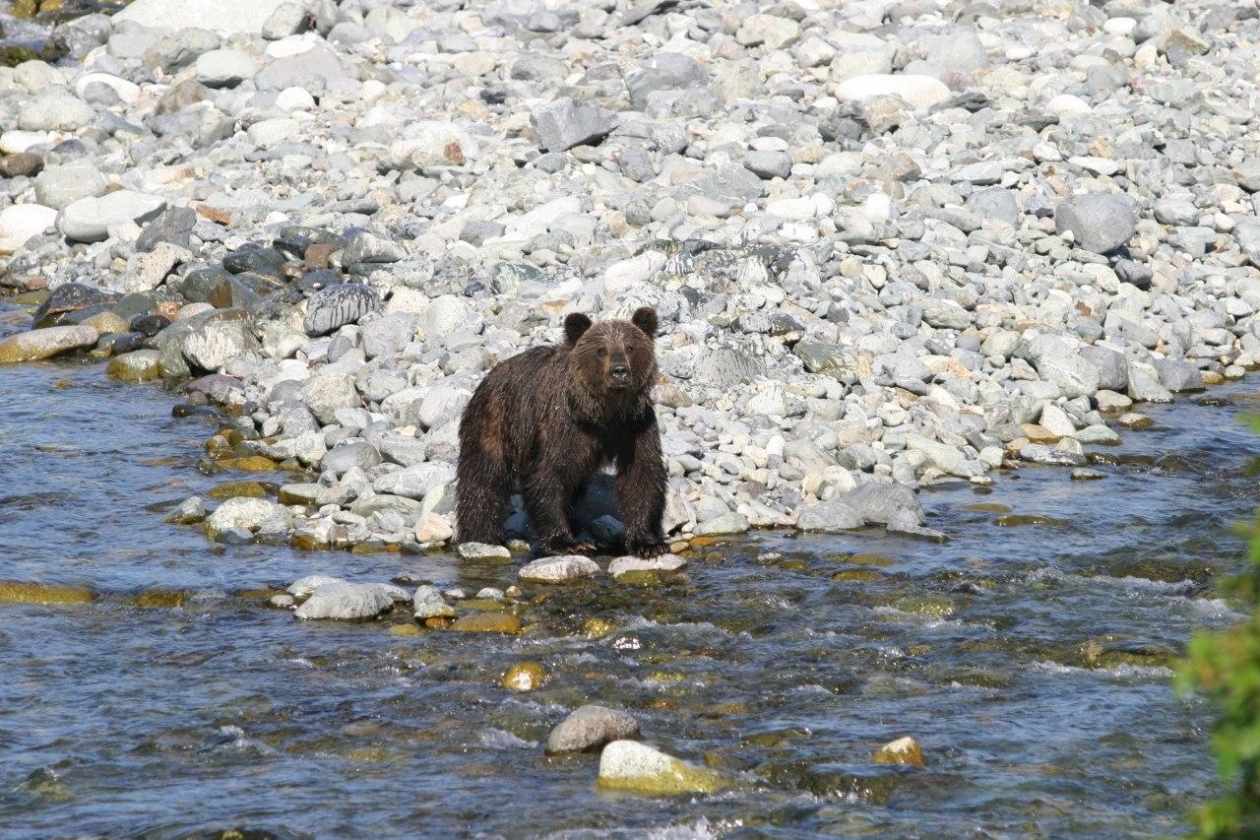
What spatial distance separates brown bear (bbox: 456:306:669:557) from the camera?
9102 millimetres

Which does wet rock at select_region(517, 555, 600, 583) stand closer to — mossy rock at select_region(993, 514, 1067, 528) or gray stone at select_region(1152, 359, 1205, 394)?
mossy rock at select_region(993, 514, 1067, 528)

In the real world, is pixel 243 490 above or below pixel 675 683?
above

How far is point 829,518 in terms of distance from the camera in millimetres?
9977

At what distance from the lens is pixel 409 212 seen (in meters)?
16.2

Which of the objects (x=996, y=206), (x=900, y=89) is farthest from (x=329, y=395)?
(x=900, y=89)

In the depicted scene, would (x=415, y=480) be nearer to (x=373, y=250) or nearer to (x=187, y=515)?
(x=187, y=515)

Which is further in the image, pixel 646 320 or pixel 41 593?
pixel 646 320

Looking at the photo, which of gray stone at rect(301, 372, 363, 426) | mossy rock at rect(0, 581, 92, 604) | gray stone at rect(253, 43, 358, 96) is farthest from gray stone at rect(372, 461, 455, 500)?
gray stone at rect(253, 43, 358, 96)

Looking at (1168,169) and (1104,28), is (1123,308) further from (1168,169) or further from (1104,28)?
(1104,28)

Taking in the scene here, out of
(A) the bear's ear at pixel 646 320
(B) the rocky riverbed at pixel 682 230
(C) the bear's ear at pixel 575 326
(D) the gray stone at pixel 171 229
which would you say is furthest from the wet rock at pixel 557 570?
(D) the gray stone at pixel 171 229

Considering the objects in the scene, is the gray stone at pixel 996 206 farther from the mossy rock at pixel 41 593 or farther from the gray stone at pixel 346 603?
the mossy rock at pixel 41 593

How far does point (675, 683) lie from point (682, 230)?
7362 millimetres

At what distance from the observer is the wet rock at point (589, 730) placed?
6602 millimetres

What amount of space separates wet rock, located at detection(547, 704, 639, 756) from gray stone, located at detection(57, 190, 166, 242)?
12.2m
